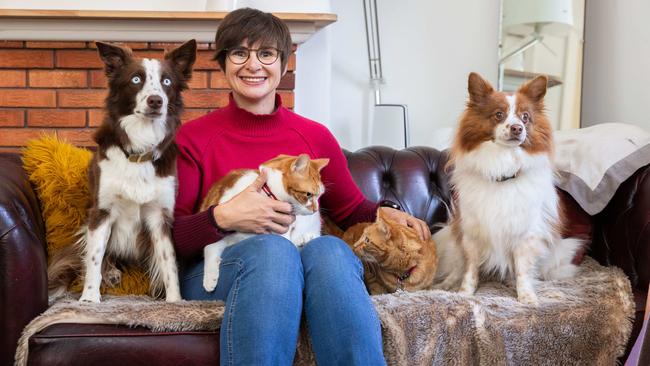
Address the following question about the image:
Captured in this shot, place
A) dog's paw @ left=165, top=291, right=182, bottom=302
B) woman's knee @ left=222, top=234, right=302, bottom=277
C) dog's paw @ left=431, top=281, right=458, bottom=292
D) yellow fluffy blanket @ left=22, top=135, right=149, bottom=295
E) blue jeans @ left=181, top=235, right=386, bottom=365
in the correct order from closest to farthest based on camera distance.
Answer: blue jeans @ left=181, top=235, right=386, bottom=365
woman's knee @ left=222, top=234, right=302, bottom=277
dog's paw @ left=165, top=291, right=182, bottom=302
yellow fluffy blanket @ left=22, top=135, right=149, bottom=295
dog's paw @ left=431, top=281, right=458, bottom=292

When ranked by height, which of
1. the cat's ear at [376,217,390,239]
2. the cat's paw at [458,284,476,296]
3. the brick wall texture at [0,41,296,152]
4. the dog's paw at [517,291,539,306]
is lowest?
the cat's paw at [458,284,476,296]

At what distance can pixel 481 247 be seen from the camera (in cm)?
217

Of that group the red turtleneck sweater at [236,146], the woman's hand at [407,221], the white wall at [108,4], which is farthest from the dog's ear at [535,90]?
the white wall at [108,4]

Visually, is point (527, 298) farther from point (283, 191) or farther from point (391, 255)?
point (283, 191)

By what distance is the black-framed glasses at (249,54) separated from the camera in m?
2.03

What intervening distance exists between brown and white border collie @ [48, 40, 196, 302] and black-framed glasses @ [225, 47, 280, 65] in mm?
136

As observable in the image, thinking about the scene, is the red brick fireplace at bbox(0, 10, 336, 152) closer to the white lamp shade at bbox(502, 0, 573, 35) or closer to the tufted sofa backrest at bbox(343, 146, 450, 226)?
the tufted sofa backrest at bbox(343, 146, 450, 226)

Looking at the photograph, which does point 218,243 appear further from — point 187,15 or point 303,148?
point 187,15

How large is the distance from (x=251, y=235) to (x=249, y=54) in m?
0.58

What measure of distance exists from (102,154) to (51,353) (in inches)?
23.3

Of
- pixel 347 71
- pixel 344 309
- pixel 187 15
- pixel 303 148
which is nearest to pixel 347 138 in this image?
pixel 347 71

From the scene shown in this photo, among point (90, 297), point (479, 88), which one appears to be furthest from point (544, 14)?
point (90, 297)

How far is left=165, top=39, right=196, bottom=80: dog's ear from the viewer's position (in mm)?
1948

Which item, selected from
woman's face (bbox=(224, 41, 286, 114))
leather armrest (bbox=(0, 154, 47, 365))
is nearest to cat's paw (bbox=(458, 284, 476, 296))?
woman's face (bbox=(224, 41, 286, 114))
